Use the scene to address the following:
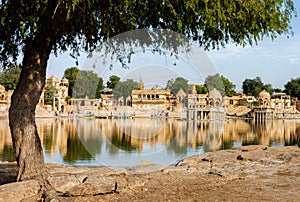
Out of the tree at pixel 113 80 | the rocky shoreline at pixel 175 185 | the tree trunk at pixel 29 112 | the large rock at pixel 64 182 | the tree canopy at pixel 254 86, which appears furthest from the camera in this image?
the tree canopy at pixel 254 86

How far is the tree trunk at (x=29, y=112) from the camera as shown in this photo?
734cm

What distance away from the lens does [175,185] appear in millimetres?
7914

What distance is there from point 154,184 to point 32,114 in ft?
9.20

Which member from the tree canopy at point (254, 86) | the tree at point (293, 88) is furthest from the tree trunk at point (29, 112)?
the tree canopy at point (254, 86)

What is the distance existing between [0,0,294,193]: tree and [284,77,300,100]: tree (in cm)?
9824

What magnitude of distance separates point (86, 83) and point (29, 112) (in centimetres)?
369

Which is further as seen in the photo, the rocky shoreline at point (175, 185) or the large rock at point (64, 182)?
the large rock at point (64, 182)

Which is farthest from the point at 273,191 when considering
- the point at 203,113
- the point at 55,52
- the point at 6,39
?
the point at 203,113

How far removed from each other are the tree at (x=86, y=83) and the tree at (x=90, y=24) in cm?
161

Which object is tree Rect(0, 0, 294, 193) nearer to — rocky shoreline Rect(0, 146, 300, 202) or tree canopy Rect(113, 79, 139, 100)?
rocky shoreline Rect(0, 146, 300, 202)

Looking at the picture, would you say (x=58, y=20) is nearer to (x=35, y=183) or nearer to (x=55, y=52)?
(x=55, y=52)

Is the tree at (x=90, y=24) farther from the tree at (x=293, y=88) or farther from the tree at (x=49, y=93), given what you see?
the tree at (x=293, y=88)

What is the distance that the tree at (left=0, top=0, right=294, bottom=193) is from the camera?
22.0ft

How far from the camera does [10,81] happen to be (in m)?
63.0
